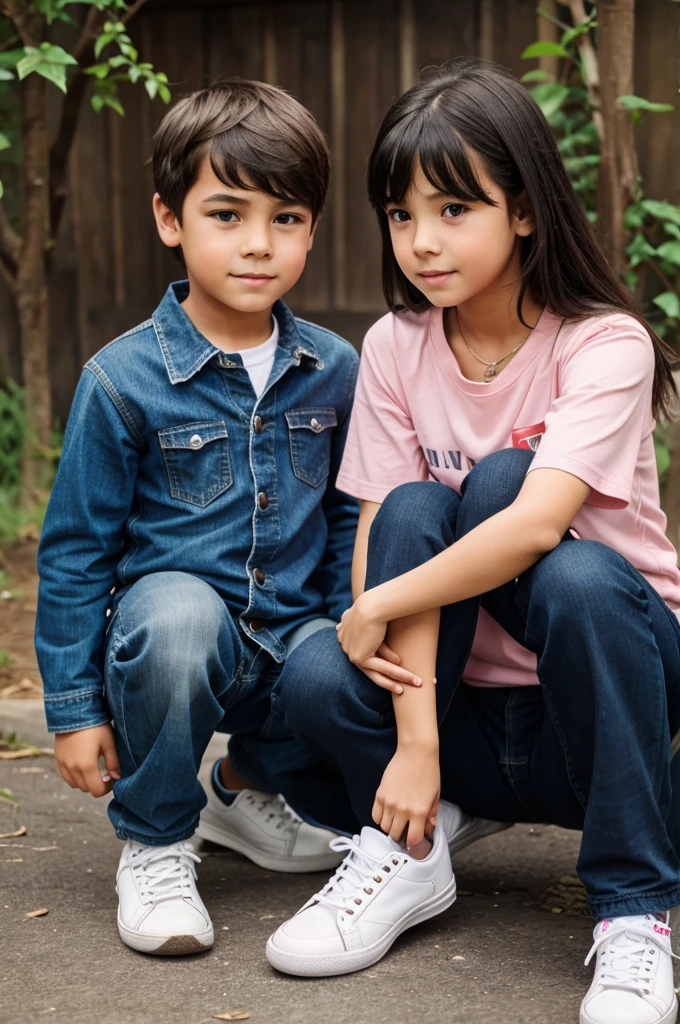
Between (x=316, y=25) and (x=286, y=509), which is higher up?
(x=316, y=25)

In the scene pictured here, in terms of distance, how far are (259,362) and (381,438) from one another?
0.26 meters

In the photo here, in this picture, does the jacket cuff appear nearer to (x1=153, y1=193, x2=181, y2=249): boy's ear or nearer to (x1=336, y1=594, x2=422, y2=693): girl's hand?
(x1=336, y1=594, x2=422, y2=693): girl's hand

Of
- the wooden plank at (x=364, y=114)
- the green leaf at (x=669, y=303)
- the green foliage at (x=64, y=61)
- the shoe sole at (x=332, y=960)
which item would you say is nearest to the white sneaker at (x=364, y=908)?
the shoe sole at (x=332, y=960)

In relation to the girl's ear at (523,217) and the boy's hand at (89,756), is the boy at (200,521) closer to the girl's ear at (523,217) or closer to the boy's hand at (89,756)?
the boy's hand at (89,756)

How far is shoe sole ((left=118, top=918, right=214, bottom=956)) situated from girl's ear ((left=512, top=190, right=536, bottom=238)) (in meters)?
1.07

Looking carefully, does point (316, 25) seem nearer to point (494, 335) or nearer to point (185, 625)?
point (494, 335)

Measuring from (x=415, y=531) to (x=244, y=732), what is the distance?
23.0 inches

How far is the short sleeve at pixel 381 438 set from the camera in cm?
187

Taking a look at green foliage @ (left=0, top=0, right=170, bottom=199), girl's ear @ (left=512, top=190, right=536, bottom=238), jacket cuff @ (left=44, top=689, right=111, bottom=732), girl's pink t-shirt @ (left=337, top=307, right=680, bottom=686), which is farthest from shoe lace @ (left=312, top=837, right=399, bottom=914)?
green foliage @ (left=0, top=0, right=170, bottom=199)

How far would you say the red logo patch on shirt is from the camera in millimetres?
1739

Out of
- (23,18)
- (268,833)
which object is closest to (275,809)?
(268,833)

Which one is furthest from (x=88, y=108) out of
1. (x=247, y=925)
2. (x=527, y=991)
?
(x=527, y=991)

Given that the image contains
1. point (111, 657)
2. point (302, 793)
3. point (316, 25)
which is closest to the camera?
point (111, 657)

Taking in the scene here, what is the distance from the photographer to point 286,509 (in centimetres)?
198
